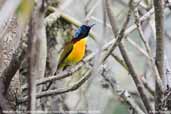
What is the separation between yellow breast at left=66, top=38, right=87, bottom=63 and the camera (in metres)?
3.98

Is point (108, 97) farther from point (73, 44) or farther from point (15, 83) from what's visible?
point (15, 83)

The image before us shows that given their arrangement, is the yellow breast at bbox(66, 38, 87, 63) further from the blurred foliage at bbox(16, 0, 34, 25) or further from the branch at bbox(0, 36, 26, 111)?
the blurred foliage at bbox(16, 0, 34, 25)

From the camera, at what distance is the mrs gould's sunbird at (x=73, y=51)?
13.0 feet

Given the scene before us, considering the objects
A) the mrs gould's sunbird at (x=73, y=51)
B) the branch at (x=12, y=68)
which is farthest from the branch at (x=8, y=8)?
the mrs gould's sunbird at (x=73, y=51)

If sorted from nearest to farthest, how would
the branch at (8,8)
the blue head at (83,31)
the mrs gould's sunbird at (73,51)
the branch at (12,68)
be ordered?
1. the branch at (8,8)
2. the branch at (12,68)
3. the blue head at (83,31)
4. the mrs gould's sunbird at (73,51)

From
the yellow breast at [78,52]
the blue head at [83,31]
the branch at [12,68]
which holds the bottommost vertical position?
the branch at [12,68]

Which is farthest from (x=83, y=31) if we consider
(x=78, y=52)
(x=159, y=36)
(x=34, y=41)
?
(x=34, y=41)

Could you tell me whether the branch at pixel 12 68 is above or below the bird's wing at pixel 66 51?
below

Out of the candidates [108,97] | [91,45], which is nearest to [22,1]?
[91,45]

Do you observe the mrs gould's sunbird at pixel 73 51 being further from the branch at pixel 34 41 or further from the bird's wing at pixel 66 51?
the branch at pixel 34 41

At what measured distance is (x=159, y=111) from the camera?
1.84 m

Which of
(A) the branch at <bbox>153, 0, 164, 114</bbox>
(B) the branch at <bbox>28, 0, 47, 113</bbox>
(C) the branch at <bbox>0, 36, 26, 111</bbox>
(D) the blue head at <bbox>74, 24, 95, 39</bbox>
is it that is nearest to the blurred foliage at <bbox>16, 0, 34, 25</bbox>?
(B) the branch at <bbox>28, 0, 47, 113</bbox>

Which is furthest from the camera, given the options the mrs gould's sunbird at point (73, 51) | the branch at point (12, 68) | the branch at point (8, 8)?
the mrs gould's sunbird at point (73, 51)

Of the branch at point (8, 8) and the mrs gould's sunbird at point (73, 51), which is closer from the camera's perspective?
the branch at point (8, 8)
